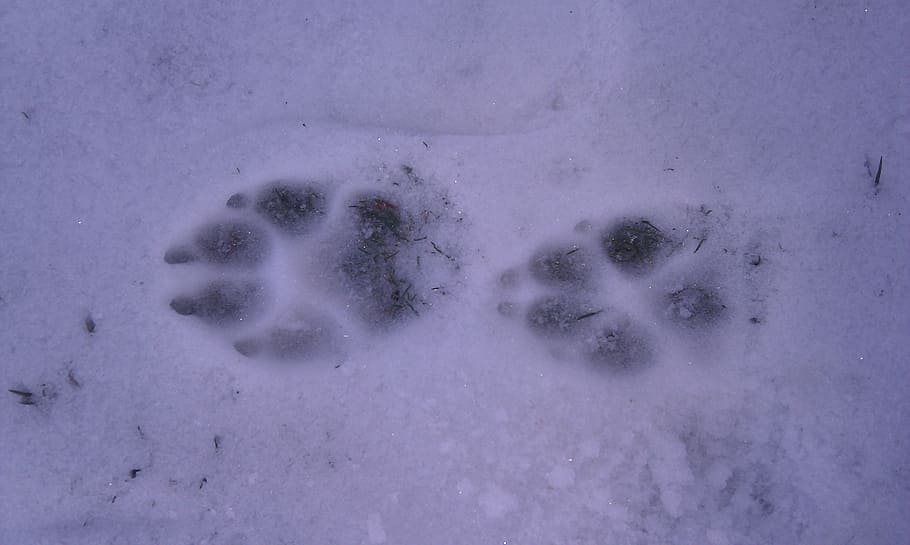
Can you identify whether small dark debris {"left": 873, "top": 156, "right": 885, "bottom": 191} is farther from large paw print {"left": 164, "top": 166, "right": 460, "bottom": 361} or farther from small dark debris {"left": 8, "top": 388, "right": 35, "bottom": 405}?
small dark debris {"left": 8, "top": 388, "right": 35, "bottom": 405}

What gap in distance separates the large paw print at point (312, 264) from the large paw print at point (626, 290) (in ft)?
1.56

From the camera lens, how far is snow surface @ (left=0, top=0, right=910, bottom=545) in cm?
291

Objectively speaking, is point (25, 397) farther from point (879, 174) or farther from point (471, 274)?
point (879, 174)

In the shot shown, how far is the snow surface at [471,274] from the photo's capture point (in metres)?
2.91

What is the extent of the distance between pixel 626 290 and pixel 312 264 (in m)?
1.61

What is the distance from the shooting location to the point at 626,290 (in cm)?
296

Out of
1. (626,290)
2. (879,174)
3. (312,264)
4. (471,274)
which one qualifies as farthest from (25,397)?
(879,174)

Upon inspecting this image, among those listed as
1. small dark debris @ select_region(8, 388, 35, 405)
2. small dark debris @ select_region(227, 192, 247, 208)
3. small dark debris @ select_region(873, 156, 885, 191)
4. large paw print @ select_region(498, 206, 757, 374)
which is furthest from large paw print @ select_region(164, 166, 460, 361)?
small dark debris @ select_region(873, 156, 885, 191)

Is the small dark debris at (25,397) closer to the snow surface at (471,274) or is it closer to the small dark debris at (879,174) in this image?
the snow surface at (471,274)

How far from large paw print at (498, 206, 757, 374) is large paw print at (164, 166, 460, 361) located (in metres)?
0.48

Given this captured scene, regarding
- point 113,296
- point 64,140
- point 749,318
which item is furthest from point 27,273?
point 749,318

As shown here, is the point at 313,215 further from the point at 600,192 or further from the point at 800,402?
the point at 800,402

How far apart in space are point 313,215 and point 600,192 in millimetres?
1495

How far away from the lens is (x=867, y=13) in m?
3.03
